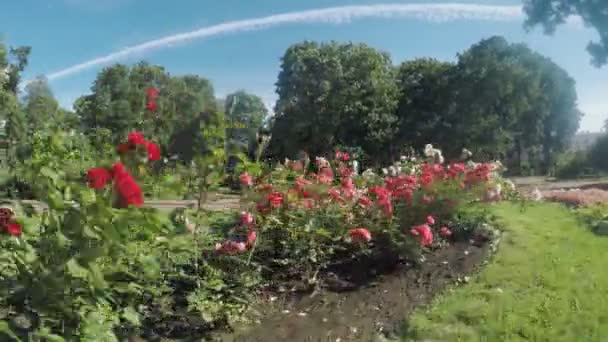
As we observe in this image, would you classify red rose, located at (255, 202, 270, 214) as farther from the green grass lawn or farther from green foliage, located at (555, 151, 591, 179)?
green foliage, located at (555, 151, 591, 179)

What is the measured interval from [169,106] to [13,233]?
47442 millimetres

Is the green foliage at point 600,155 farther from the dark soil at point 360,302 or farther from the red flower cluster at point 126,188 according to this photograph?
the red flower cluster at point 126,188

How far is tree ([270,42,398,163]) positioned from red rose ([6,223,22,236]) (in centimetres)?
3050

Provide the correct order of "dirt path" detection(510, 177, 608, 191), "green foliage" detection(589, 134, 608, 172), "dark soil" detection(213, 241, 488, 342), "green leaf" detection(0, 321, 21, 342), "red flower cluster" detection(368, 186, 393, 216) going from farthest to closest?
"green foliage" detection(589, 134, 608, 172) < "dirt path" detection(510, 177, 608, 191) < "red flower cluster" detection(368, 186, 393, 216) < "dark soil" detection(213, 241, 488, 342) < "green leaf" detection(0, 321, 21, 342)

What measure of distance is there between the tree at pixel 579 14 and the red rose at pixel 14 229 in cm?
2447

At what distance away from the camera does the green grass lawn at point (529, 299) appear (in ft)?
12.7

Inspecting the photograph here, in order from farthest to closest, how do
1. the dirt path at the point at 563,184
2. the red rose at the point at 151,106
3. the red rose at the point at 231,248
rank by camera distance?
the dirt path at the point at 563,184
the red rose at the point at 231,248
the red rose at the point at 151,106

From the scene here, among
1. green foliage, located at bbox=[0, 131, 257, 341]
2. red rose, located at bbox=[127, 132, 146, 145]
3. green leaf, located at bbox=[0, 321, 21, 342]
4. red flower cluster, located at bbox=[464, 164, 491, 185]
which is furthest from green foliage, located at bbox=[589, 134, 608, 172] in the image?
green leaf, located at bbox=[0, 321, 21, 342]

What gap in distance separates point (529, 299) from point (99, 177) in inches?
134

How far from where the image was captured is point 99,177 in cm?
231

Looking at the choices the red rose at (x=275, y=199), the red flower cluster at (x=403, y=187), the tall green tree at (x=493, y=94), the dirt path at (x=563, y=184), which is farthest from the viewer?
the tall green tree at (x=493, y=94)

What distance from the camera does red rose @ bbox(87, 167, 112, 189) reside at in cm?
231

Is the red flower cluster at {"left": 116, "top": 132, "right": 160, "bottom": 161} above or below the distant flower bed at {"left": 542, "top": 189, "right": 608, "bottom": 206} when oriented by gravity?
above

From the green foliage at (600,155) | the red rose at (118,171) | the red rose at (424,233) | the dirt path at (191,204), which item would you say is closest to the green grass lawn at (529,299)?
the red rose at (424,233)
